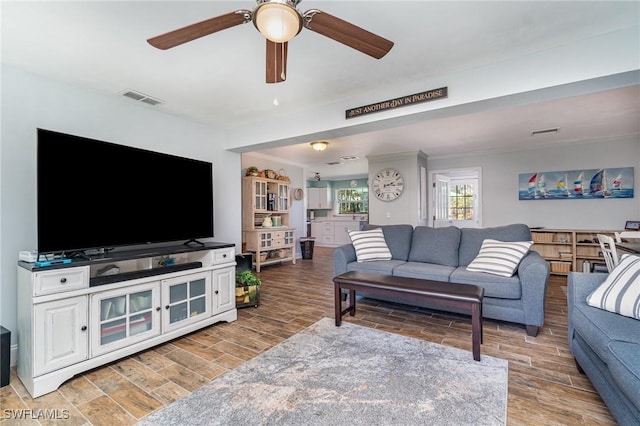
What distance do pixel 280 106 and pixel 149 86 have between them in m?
1.29

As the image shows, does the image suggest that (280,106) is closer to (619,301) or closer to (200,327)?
(200,327)

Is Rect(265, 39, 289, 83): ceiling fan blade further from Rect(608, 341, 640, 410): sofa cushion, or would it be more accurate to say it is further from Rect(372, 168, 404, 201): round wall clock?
Rect(372, 168, 404, 201): round wall clock

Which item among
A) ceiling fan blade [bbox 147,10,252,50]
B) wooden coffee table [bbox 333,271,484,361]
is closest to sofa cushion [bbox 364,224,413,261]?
wooden coffee table [bbox 333,271,484,361]

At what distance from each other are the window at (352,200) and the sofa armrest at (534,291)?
6.94m

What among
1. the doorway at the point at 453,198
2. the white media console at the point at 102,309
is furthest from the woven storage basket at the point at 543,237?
the white media console at the point at 102,309

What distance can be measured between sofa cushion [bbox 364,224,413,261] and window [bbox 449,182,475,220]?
311 cm

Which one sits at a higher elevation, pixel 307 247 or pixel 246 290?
pixel 307 247

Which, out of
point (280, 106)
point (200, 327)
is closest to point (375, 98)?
point (280, 106)

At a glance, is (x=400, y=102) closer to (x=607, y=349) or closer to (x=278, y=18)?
(x=278, y=18)

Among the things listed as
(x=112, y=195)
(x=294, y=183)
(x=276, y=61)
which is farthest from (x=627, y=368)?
(x=294, y=183)

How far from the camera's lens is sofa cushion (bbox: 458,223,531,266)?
10.8 ft

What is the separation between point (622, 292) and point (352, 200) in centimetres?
816

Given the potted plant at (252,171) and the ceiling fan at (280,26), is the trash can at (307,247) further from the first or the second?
the ceiling fan at (280,26)

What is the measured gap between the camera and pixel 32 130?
7.86 feet
